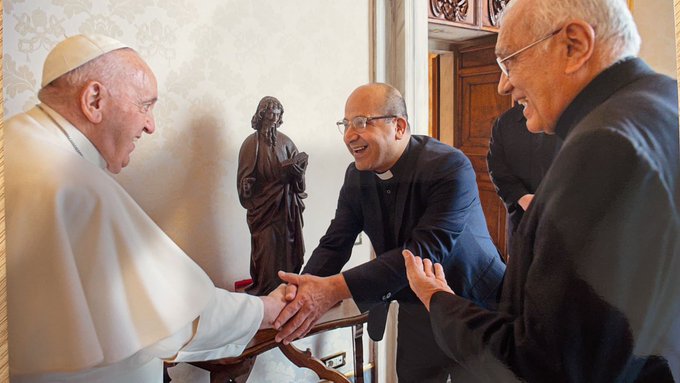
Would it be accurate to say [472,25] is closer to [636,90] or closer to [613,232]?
[636,90]

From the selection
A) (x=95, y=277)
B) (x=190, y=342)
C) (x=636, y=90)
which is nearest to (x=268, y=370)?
(x=190, y=342)

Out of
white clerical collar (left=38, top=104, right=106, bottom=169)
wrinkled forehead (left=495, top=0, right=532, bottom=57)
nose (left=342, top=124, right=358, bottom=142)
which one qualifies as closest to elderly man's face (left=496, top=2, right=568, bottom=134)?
wrinkled forehead (left=495, top=0, right=532, bottom=57)

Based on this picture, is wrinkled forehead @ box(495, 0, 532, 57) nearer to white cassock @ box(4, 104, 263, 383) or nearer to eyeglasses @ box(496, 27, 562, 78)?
eyeglasses @ box(496, 27, 562, 78)

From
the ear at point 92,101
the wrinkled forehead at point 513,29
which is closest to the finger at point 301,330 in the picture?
the ear at point 92,101

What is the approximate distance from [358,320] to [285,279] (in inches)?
7.7

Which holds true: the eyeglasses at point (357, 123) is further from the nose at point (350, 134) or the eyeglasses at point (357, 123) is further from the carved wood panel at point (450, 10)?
the carved wood panel at point (450, 10)

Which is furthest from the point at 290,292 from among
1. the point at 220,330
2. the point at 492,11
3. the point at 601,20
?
the point at 601,20

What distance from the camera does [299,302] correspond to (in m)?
1.21

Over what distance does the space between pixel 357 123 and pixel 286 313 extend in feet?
1.38

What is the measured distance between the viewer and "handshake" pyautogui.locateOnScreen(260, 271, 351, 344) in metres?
1.18

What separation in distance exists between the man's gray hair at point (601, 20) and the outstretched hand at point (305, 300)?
65cm

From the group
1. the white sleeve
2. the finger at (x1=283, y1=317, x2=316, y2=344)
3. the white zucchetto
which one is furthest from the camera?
the finger at (x1=283, y1=317, x2=316, y2=344)

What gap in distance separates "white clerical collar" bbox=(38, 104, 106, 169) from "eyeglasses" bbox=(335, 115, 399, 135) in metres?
0.46

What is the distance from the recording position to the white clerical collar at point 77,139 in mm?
997
